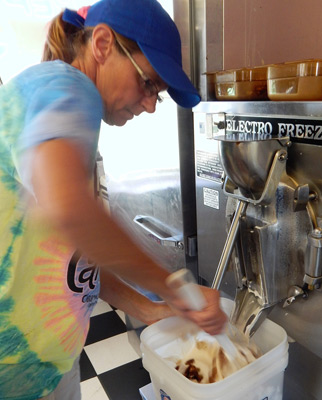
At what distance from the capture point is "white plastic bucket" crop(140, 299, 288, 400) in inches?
30.6

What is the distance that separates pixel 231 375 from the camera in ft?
A: 2.56

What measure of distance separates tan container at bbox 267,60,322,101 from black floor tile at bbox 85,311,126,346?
1.64 m

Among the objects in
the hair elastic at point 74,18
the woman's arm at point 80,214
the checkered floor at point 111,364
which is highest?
the hair elastic at point 74,18

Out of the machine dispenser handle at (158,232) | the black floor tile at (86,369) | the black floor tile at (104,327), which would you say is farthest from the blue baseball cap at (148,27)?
the black floor tile at (104,327)

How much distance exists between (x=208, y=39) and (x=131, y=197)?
79 cm

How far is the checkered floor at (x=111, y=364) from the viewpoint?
161 centimetres

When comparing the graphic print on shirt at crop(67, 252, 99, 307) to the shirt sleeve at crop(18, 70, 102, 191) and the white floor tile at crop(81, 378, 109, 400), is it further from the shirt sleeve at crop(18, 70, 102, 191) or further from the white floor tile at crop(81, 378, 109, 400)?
the white floor tile at crop(81, 378, 109, 400)

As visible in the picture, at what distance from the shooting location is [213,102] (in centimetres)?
101

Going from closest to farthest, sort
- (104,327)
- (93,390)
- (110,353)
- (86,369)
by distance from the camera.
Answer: (93,390)
(86,369)
(110,353)
(104,327)

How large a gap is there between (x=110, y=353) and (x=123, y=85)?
1.57 m

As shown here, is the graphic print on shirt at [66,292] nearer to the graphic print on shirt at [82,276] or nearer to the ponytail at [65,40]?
the graphic print on shirt at [82,276]

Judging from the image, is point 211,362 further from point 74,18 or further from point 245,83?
point 74,18

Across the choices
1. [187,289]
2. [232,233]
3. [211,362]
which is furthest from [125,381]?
[187,289]

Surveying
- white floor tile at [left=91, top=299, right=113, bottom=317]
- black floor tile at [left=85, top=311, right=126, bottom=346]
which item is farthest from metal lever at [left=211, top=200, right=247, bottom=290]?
white floor tile at [left=91, top=299, right=113, bottom=317]
